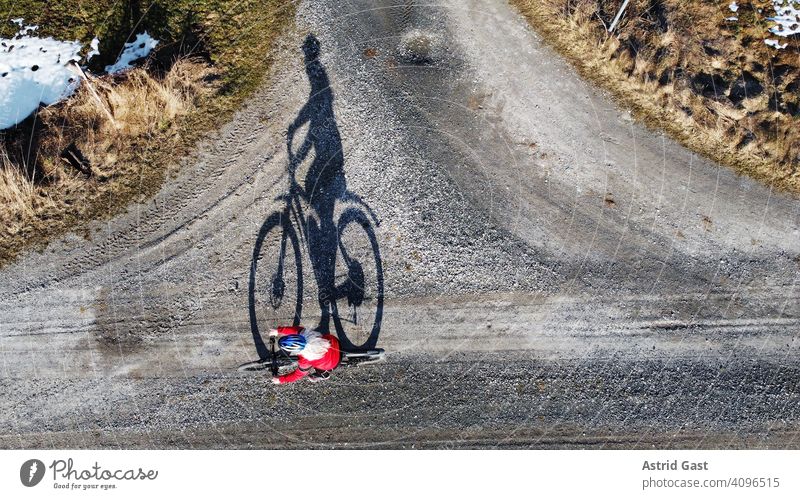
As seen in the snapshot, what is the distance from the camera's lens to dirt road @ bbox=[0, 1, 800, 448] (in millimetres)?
9102

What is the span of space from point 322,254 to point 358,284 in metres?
0.95

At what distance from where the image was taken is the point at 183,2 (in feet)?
35.4

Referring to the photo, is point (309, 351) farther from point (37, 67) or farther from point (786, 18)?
point (786, 18)

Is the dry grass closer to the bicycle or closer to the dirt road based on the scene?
the dirt road

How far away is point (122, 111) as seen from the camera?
9.95m

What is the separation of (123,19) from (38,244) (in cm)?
521

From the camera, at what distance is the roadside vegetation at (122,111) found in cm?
980

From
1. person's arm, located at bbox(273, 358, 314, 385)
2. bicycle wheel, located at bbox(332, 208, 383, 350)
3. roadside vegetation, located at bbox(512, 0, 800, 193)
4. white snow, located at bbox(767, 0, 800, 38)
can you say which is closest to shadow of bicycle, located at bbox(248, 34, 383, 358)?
bicycle wheel, located at bbox(332, 208, 383, 350)

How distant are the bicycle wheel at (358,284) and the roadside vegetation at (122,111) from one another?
371 cm

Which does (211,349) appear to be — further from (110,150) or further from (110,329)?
(110,150)

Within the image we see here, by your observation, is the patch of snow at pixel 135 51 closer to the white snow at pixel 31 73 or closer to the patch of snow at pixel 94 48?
the patch of snow at pixel 94 48

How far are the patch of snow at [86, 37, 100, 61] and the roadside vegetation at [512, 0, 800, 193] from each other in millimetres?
9696

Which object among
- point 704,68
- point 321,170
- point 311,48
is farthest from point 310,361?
point 704,68

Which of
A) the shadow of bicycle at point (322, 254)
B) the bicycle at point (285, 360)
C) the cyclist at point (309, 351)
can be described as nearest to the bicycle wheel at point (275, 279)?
the shadow of bicycle at point (322, 254)
